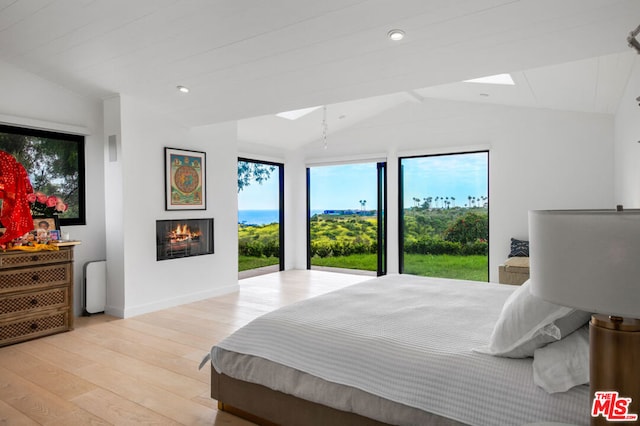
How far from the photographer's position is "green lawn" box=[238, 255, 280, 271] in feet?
23.3

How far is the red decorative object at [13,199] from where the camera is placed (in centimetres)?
376

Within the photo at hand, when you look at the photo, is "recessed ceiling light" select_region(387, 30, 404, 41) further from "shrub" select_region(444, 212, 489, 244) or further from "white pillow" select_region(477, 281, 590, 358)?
"shrub" select_region(444, 212, 489, 244)

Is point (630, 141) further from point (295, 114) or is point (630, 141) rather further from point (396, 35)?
point (295, 114)

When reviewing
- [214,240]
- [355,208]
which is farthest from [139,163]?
[355,208]

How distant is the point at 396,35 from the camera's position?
9.46 ft

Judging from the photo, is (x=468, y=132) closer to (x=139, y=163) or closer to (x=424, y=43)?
(x=424, y=43)

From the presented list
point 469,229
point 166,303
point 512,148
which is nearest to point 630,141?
point 512,148

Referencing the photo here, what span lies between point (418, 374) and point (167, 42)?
3.12 m

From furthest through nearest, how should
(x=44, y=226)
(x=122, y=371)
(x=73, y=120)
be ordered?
(x=73, y=120)
(x=44, y=226)
(x=122, y=371)

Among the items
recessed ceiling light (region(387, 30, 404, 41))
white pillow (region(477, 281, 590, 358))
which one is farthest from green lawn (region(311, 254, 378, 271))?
white pillow (region(477, 281, 590, 358))

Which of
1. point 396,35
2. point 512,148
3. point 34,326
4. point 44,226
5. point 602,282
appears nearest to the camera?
point 602,282

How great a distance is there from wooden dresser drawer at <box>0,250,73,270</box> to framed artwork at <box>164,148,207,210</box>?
1.21 metres

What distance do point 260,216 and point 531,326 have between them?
6.01 m

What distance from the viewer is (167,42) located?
3.38 m
